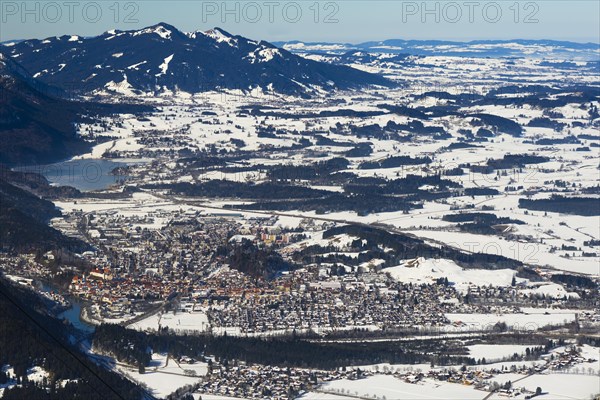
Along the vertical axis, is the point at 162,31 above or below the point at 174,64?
above

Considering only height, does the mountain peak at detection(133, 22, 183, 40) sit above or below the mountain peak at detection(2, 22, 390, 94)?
above

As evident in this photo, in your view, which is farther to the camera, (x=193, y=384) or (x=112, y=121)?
(x=112, y=121)

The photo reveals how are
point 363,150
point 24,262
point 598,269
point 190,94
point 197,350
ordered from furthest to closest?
point 190,94 → point 363,150 → point 598,269 → point 24,262 → point 197,350

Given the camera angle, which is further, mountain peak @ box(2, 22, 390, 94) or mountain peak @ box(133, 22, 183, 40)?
mountain peak @ box(133, 22, 183, 40)

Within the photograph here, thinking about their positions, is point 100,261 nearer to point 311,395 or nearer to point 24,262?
point 24,262

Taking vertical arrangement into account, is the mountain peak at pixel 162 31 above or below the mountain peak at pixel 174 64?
above

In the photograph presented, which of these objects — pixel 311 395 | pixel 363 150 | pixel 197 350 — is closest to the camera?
pixel 311 395

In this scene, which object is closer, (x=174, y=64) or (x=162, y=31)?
(x=174, y=64)

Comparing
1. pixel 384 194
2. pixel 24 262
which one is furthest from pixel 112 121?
pixel 24 262

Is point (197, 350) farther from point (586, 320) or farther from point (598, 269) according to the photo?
point (598, 269)

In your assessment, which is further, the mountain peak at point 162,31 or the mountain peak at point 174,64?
the mountain peak at point 162,31
